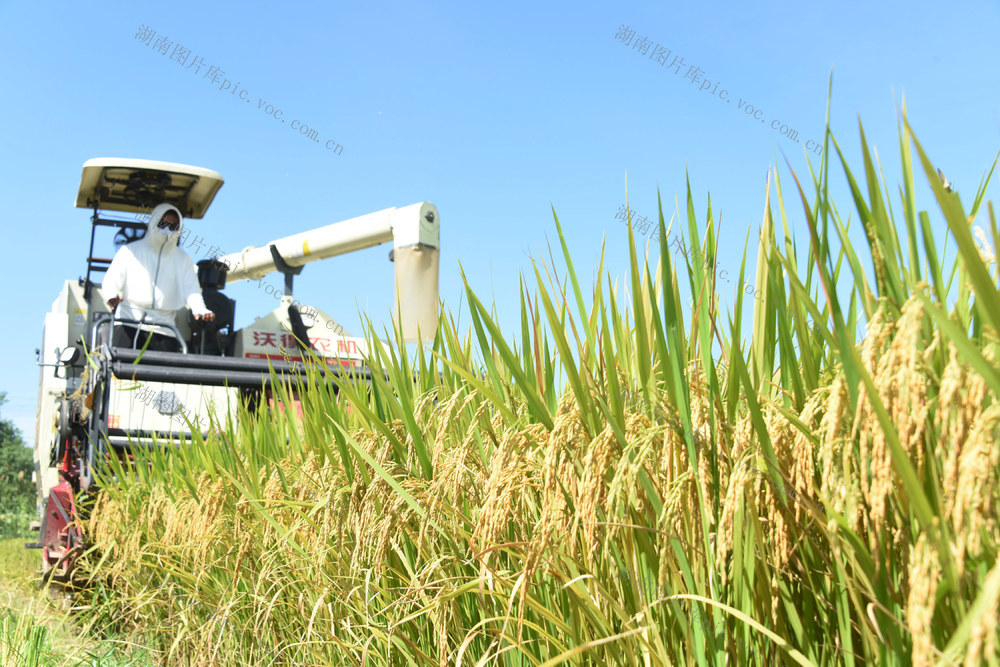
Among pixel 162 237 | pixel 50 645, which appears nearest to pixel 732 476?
pixel 50 645

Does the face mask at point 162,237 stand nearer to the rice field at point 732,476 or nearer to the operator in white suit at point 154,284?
the operator in white suit at point 154,284

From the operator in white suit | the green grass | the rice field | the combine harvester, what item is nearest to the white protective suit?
the operator in white suit

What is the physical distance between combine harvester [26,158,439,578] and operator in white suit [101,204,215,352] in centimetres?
27

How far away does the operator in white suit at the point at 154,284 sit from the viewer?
22.6 ft

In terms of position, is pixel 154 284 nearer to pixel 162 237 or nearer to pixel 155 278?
Result: pixel 155 278

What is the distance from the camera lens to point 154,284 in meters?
7.09

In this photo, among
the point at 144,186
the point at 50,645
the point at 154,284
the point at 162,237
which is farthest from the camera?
the point at 144,186

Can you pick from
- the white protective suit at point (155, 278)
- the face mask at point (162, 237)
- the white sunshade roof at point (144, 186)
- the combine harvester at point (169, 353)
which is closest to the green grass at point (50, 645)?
the combine harvester at point (169, 353)

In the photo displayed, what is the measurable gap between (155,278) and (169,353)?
136 centimetres

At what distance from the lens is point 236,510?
11.1 feet

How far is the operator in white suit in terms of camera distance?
6.89 metres

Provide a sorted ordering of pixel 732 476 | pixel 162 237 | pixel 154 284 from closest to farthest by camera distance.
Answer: pixel 732 476 → pixel 154 284 → pixel 162 237

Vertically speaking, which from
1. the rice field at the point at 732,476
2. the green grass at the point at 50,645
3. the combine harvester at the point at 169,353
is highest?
the combine harvester at the point at 169,353

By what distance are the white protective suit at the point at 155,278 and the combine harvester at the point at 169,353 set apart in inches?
12.6
